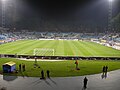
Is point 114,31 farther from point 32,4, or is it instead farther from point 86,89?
point 86,89

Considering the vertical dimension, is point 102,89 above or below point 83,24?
below

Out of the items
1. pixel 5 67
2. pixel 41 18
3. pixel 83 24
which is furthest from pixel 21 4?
pixel 5 67

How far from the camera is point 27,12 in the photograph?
180 meters

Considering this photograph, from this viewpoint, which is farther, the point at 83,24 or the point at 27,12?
the point at 83,24

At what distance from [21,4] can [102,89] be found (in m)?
148

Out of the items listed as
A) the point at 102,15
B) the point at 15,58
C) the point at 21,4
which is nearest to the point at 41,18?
the point at 21,4

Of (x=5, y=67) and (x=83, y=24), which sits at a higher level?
(x=83, y=24)

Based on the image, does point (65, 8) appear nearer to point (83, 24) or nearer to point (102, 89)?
point (83, 24)

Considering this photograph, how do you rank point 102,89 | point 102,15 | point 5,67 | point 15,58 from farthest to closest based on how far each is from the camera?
1. point 102,15
2. point 15,58
3. point 5,67
4. point 102,89

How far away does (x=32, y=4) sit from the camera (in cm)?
17350

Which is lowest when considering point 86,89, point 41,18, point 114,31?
point 86,89

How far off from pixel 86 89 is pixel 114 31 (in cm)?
13590

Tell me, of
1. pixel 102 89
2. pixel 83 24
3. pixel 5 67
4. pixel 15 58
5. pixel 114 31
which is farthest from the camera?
pixel 83 24

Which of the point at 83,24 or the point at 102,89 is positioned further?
the point at 83,24
